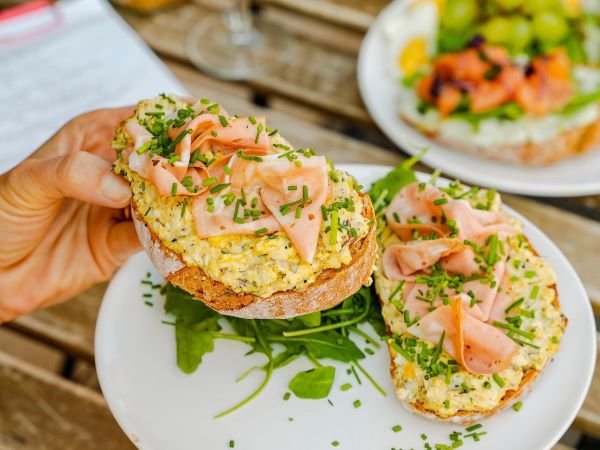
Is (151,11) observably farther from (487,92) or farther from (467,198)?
(467,198)

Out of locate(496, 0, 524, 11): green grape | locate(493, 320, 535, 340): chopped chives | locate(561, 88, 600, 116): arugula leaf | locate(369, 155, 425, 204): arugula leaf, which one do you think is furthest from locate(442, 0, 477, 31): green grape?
locate(493, 320, 535, 340): chopped chives

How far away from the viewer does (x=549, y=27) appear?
2.93 m

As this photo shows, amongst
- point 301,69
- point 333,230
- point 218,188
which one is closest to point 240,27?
point 301,69

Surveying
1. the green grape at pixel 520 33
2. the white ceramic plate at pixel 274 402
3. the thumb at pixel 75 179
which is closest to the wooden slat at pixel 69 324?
the white ceramic plate at pixel 274 402

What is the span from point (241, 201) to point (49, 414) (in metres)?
1.00

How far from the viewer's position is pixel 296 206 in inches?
62.1

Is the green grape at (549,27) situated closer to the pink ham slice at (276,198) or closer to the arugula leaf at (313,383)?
the pink ham slice at (276,198)

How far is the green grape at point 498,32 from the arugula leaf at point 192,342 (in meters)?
1.78

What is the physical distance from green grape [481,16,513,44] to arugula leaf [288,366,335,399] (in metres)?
1.77

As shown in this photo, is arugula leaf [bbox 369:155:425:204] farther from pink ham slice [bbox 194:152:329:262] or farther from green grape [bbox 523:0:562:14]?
green grape [bbox 523:0:562:14]

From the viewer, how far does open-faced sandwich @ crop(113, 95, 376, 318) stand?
5.05 feet

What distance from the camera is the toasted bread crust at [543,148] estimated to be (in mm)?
2635

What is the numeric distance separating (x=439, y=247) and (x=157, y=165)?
75 cm

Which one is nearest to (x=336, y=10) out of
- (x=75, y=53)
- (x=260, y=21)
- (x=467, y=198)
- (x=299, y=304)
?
(x=260, y=21)
